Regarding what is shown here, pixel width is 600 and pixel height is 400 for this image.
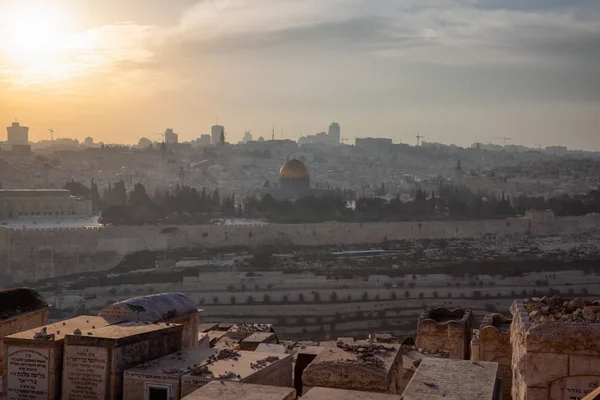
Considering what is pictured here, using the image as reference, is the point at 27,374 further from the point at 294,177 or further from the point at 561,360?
the point at 294,177

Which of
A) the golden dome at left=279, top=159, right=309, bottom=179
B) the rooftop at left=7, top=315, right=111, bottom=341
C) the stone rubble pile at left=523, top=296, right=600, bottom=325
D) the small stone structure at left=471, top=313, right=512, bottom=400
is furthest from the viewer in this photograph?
the golden dome at left=279, top=159, right=309, bottom=179

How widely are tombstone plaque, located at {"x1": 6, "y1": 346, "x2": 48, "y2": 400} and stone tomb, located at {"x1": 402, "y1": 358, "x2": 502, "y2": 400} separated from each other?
2569 mm

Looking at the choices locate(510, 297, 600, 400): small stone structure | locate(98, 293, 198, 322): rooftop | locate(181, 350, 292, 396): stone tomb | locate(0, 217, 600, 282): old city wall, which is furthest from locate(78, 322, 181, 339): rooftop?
locate(0, 217, 600, 282): old city wall

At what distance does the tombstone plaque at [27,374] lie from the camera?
→ 5.73 metres

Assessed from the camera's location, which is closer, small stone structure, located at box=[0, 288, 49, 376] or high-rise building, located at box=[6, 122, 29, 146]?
Result: small stone structure, located at box=[0, 288, 49, 376]

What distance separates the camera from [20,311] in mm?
7359

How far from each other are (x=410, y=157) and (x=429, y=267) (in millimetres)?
73141

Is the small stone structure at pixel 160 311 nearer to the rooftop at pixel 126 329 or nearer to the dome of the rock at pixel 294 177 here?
the rooftop at pixel 126 329

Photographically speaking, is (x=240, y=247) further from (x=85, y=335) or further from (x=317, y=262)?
(x=85, y=335)

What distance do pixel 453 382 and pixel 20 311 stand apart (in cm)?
413

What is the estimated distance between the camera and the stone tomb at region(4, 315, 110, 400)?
571cm

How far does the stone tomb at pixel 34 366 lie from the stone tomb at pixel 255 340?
108 inches

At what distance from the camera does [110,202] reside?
129 feet

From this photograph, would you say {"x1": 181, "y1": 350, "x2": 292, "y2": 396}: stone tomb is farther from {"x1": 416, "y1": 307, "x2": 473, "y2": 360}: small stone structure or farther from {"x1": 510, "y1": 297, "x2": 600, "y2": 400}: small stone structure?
{"x1": 416, "y1": 307, "x2": 473, "y2": 360}: small stone structure
